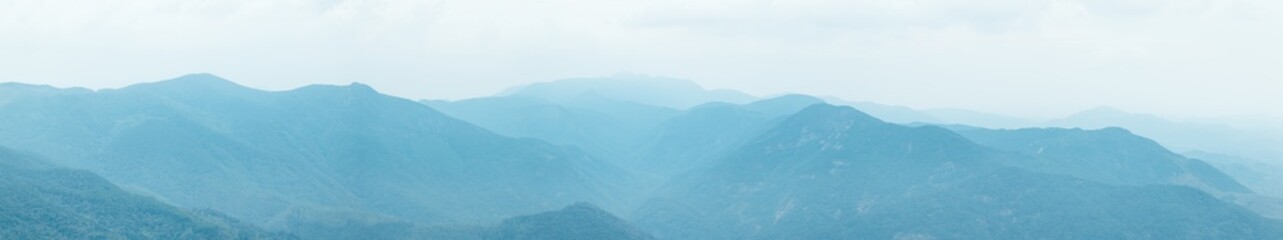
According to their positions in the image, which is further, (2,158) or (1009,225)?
(1009,225)

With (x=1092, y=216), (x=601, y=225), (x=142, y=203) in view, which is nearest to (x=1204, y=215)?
(x=1092, y=216)

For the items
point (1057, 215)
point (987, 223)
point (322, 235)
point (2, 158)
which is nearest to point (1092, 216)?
point (1057, 215)

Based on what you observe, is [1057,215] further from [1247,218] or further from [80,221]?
[80,221]

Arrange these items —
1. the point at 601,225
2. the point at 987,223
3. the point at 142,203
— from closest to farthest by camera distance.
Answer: the point at 142,203
the point at 601,225
the point at 987,223

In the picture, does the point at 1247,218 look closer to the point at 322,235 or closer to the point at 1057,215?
the point at 1057,215

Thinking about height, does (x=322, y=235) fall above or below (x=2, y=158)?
below

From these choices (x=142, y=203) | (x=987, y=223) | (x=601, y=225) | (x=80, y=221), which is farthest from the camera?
(x=987, y=223)
